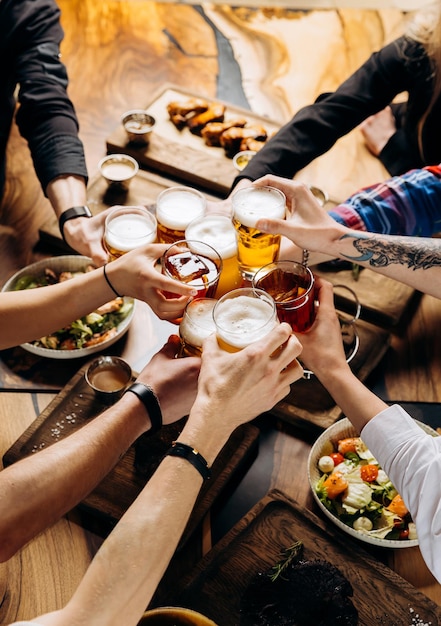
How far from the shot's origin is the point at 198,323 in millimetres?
1670

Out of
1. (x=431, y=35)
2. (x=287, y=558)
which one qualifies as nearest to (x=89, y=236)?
(x=287, y=558)

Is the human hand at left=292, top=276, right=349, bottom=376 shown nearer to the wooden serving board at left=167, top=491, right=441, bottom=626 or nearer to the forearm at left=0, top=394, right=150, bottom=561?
the wooden serving board at left=167, top=491, right=441, bottom=626

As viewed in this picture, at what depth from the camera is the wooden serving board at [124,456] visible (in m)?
1.84

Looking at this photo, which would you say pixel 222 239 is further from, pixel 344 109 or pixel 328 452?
pixel 344 109

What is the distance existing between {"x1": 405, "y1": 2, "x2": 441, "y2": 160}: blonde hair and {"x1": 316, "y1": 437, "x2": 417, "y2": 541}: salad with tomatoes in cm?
155

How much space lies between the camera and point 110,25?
3.64m

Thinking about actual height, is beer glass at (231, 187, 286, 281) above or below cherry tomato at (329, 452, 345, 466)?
above

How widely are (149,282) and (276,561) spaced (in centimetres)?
81

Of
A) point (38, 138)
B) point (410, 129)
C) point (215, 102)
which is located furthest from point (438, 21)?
point (38, 138)

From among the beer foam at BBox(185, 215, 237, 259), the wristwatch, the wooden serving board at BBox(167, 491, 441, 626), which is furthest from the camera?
the wristwatch

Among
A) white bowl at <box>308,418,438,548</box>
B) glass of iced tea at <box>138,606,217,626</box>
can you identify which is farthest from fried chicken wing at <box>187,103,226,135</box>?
glass of iced tea at <box>138,606,217,626</box>

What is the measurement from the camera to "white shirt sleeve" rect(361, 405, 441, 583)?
5.08ft

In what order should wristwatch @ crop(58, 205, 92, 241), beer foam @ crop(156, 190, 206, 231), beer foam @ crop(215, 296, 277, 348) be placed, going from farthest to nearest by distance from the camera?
wristwatch @ crop(58, 205, 92, 241), beer foam @ crop(156, 190, 206, 231), beer foam @ crop(215, 296, 277, 348)

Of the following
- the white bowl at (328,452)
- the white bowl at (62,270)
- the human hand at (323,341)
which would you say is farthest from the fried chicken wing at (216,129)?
the white bowl at (328,452)
